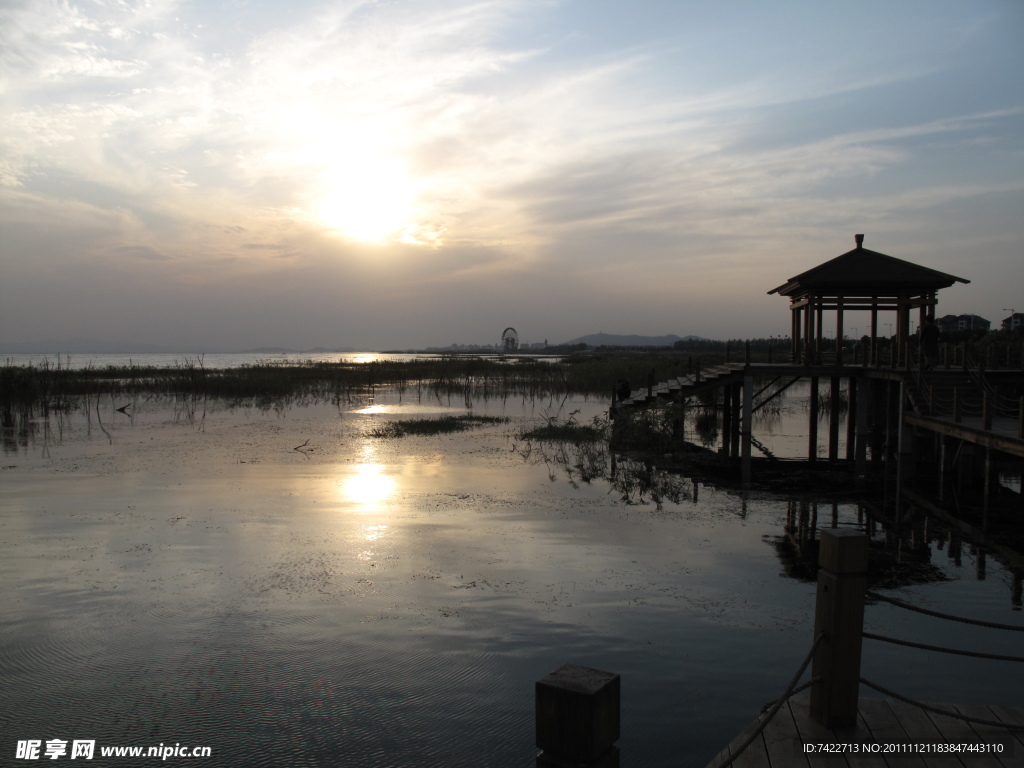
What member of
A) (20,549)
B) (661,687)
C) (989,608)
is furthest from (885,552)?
(20,549)

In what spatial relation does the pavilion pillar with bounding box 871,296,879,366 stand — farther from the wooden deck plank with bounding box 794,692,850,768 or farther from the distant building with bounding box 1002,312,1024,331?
the distant building with bounding box 1002,312,1024,331

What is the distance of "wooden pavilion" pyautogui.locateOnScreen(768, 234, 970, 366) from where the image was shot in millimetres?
18703

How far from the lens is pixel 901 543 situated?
10906 mm

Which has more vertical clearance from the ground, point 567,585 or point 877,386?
point 877,386

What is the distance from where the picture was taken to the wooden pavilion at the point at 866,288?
18.7 metres

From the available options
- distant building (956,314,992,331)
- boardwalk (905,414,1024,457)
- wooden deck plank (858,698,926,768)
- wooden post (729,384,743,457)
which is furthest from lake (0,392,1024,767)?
distant building (956,314,992,331)

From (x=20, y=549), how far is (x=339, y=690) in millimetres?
6925

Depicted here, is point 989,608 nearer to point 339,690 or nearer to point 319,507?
point 339,690

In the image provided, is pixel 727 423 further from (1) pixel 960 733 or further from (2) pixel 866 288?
(1) pixel 960 733

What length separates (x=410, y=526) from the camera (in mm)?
11383

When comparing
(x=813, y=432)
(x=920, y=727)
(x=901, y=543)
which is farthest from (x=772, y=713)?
(x=813, y=432)

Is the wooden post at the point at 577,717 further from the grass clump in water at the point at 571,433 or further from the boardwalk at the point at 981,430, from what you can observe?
the grass clump in water at the point at 571,433

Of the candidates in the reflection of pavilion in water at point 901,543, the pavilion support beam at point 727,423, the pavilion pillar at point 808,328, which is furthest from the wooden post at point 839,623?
the pavilion support beam at point 727,423

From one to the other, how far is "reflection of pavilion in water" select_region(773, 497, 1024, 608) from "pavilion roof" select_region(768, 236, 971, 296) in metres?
7.26
